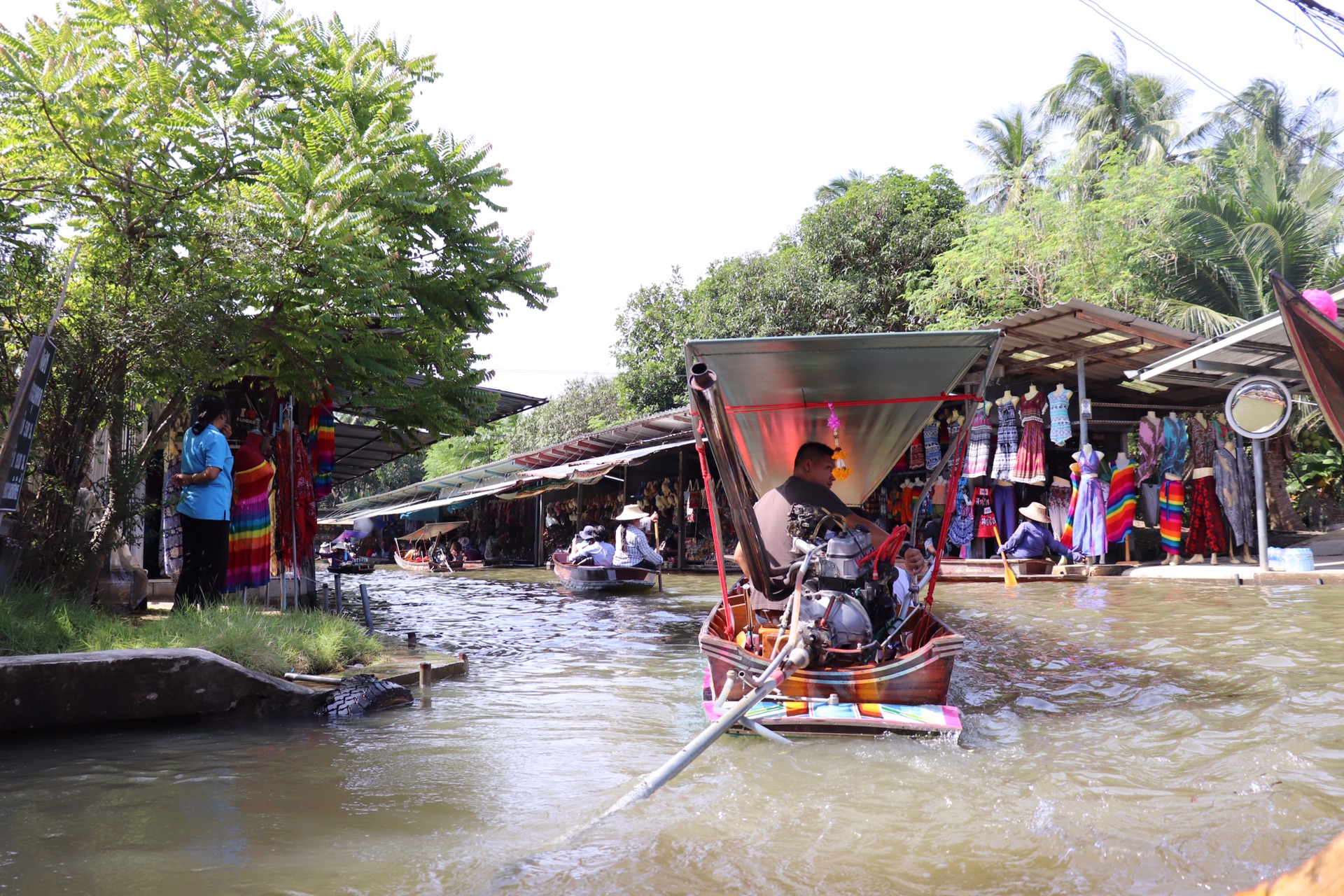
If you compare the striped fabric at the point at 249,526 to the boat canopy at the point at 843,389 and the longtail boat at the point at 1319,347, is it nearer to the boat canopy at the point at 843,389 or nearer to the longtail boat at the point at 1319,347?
the boat canopy at the point at 843,389

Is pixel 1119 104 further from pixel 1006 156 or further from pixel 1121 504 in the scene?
pixel 1121 504

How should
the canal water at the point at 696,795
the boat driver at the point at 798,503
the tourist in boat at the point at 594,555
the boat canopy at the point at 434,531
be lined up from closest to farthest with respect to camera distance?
the canal water at the point at 696,795 < the boat driver at the point at 798,503 < the tourist in boat at the point at 594,555 < the boat canopy at the point at 434,531

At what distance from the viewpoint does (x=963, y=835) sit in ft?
11.3

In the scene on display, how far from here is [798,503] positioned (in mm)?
5590

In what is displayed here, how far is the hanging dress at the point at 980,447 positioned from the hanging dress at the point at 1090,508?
132 cm

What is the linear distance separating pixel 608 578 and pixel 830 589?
379 inches

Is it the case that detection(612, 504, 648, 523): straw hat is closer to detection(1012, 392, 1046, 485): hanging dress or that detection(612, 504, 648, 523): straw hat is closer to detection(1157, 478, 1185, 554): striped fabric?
detection(1012, 392, 1046, 485): hanging dress

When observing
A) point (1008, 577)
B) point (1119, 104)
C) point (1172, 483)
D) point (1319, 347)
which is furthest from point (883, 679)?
point (1119, 104)

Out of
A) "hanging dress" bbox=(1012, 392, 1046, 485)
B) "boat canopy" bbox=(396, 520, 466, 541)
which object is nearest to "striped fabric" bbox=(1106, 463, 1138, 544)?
"hanging dress" bbox=(1012, 392, 1046, 485)

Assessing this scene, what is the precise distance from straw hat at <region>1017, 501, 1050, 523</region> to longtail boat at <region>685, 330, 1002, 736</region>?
270 inches

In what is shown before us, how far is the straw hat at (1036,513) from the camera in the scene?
12891mm

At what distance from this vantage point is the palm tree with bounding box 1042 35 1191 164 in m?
25.5

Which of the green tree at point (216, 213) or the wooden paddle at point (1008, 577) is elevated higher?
the green tree at point (216, 213)

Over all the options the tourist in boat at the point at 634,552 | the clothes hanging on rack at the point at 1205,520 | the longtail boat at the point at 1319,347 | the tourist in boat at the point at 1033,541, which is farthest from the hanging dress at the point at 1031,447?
the longtail boat at the point at 1319,347
